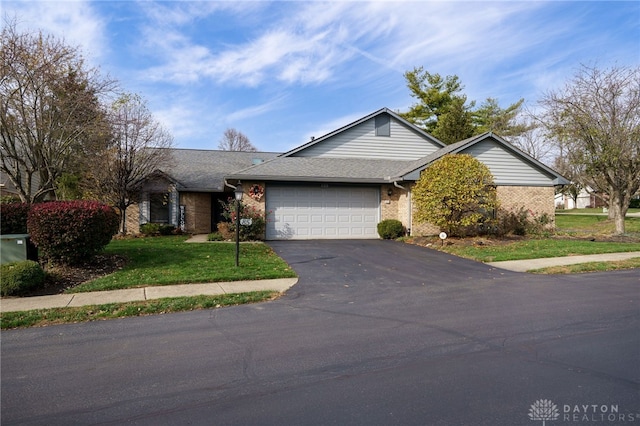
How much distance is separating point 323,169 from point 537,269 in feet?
34.1

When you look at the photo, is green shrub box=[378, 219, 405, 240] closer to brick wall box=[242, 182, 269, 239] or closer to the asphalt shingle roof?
brick wall box=[242, 182, 269, 239]

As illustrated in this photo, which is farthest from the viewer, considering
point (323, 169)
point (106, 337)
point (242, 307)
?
point (323, 169)

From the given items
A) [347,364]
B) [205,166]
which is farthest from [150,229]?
[347,364]

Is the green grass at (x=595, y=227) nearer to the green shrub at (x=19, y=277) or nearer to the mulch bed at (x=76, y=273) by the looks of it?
the mulch bed at (x=76, y=273)

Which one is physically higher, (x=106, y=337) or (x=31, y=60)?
(x=31, y=60)

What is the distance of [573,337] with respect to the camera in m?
5.01

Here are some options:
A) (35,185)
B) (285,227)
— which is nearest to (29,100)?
(285,227)

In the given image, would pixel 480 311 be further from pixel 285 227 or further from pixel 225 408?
pixel 285 227

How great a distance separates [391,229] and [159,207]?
40.5 ft

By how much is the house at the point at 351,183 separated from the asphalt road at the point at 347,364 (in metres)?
10.1

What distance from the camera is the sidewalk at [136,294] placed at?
7.05m

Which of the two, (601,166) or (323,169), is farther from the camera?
(323,169)

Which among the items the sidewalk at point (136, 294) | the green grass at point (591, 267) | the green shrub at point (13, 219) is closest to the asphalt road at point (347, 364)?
the sidewalk at point (136, 294)

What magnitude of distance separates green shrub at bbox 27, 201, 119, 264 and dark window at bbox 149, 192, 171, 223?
37.4 ft
